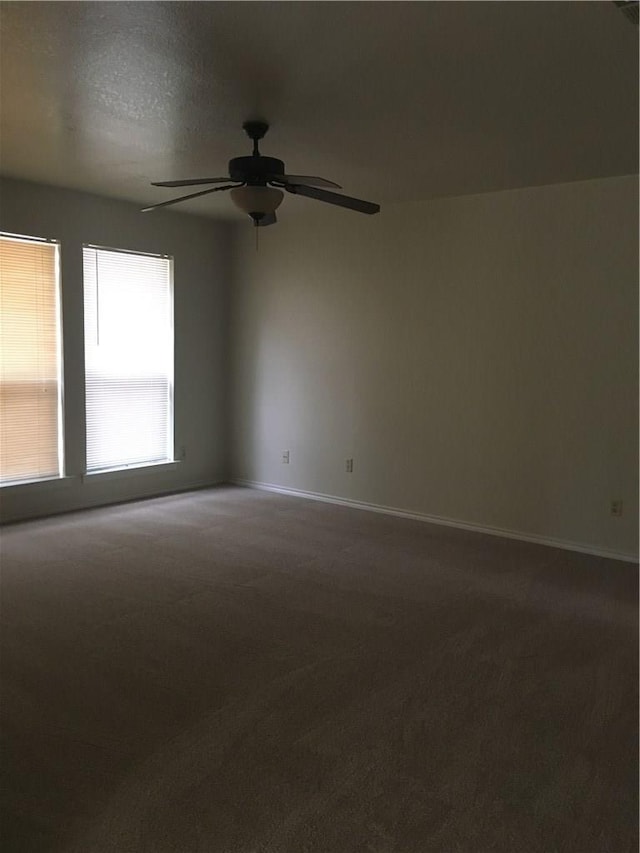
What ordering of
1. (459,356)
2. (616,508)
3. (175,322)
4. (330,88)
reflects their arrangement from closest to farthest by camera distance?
(330,88), (616,508), (459,356), (175,322)

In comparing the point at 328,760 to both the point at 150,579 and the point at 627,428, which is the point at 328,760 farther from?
the point at 627,428

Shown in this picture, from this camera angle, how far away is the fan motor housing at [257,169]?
3.46 meters

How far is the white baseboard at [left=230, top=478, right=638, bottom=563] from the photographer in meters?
4.72

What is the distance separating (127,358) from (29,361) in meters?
0.92

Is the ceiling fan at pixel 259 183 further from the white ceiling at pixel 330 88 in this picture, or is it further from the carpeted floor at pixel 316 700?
the carpeted floor at pixel 316 700

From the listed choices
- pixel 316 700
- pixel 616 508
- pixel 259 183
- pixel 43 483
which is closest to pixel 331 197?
pixel 259 183

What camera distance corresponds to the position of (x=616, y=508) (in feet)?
15.2

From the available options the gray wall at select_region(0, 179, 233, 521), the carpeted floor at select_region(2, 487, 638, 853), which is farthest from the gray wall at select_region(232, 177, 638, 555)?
the carpeted floor at select_region(2, 487, 638, 853)

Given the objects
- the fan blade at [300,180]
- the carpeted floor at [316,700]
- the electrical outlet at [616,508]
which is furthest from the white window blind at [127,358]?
the electrical outlet at [616,508]

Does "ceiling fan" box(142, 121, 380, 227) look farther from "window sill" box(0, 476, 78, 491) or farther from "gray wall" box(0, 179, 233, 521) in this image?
"window sill" box(0, 476, 78, 491)

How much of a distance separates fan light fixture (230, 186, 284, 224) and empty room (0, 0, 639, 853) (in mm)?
22

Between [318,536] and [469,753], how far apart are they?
9.02 feet

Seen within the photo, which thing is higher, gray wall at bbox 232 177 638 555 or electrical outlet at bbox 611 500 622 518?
gray wall at bbox 232 177 638 555

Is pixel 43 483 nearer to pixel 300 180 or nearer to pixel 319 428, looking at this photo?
pixel 319 428
